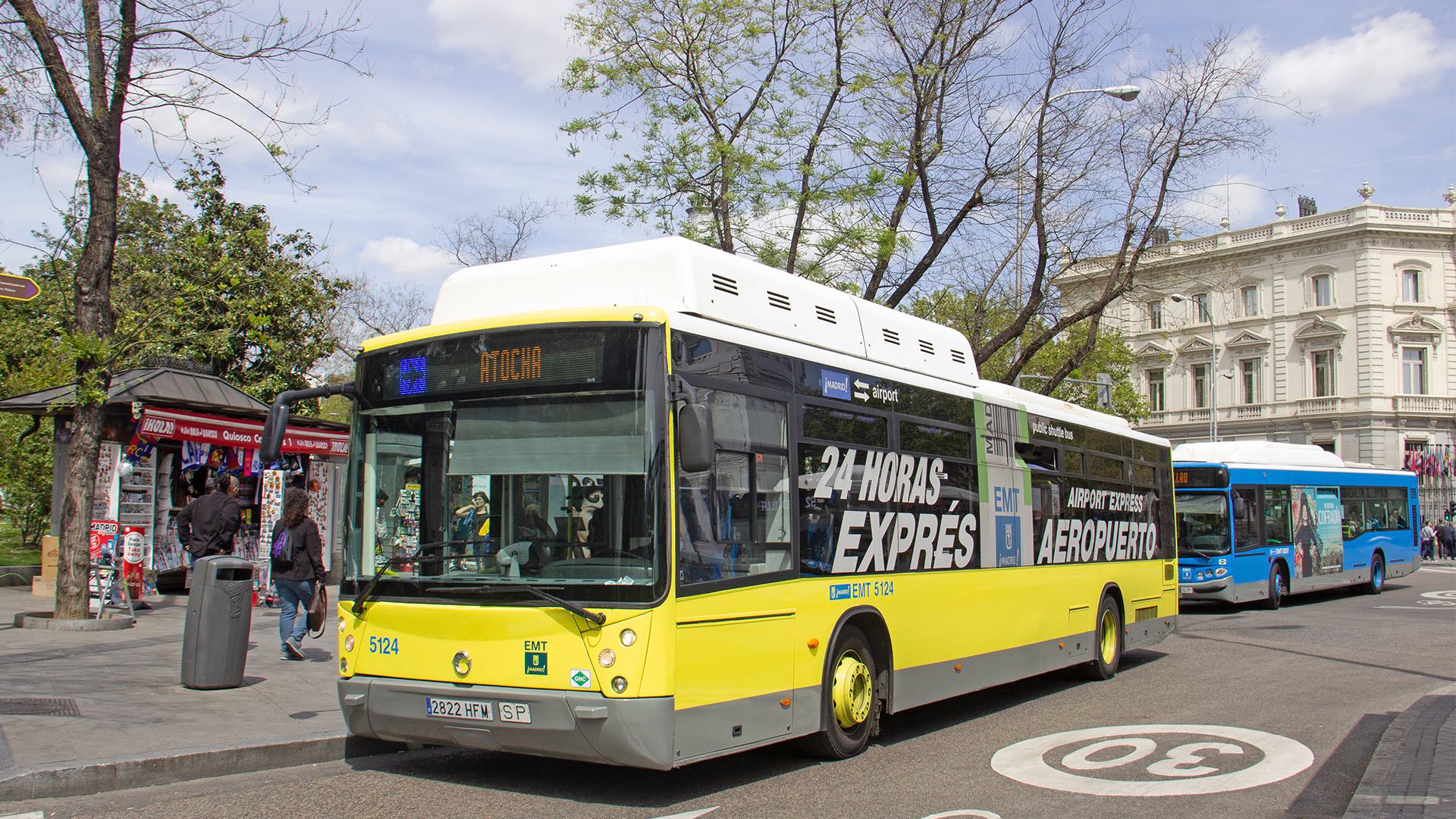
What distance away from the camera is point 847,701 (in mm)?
8039

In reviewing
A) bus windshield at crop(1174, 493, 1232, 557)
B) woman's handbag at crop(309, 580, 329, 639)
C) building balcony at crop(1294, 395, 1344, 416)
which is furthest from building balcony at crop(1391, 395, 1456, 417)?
woman's handbag at crop(309, 580, 329, 639)

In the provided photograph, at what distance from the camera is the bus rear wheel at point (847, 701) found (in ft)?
25.9

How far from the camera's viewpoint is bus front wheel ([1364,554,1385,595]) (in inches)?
1070

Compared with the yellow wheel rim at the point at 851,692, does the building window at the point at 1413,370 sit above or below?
above

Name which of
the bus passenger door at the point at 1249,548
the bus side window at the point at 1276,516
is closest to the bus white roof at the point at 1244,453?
the bus side window at the point at 1276,516

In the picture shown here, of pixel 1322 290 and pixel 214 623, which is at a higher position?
pixel 1322 290

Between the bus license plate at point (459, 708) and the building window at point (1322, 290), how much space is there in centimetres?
6198

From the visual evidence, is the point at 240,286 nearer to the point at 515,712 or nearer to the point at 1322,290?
the point at 515,712

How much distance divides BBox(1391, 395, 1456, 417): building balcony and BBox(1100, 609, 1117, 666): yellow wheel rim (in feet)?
172

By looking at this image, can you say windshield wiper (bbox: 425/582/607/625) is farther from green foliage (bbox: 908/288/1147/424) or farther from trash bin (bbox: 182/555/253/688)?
green foliage (bbox: 908/288/1147/424)

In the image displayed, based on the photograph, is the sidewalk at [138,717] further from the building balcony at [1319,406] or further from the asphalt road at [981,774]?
→ the building balcony at [1319,406]

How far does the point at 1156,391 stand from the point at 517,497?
6679 centimetres

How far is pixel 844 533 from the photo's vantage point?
8.22 m

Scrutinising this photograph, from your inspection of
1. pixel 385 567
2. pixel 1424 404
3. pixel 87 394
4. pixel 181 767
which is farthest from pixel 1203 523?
pixel 1424 404
